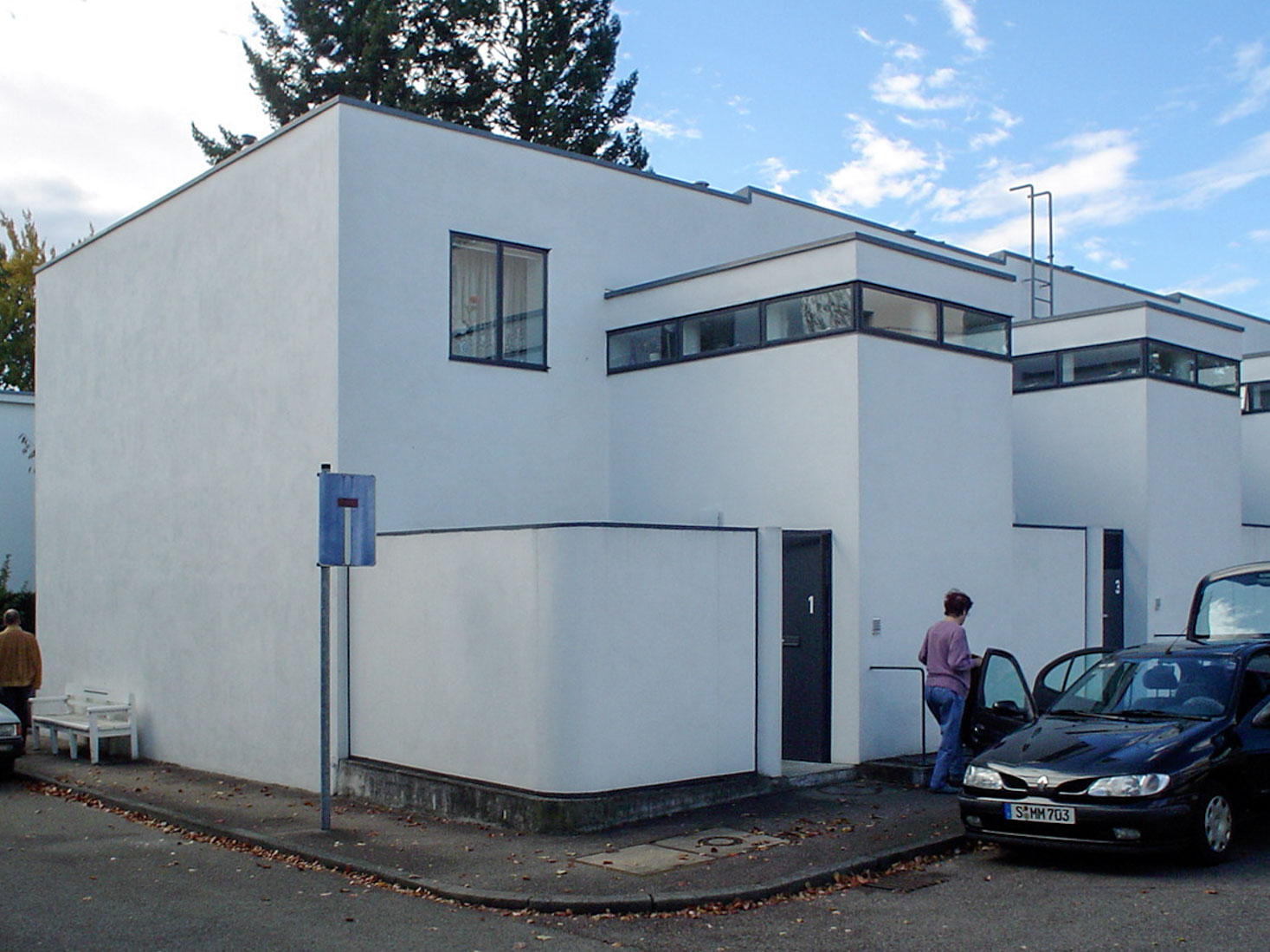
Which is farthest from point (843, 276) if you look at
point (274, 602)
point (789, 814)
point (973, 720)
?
point (274, 602)

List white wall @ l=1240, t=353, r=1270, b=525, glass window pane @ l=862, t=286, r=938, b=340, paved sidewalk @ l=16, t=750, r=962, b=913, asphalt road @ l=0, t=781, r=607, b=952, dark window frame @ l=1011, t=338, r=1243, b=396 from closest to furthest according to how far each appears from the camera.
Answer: asphalt road @ l=0, t=781, r=607, b=952 < paved sidewalk @ l=16, t=750, r=962, b=913 < glass window pane @ l=862, t=286, r=938, b=340 < dark window frame @ l=1011, t=338, r=1243, b=396 < white wall @ l=1240, t=353, r=1270, b=525

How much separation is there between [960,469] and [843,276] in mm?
2603

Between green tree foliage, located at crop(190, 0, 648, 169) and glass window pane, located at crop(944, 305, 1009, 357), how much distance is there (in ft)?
63.4

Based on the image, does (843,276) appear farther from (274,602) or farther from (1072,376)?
(274,602)

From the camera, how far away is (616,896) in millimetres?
8133

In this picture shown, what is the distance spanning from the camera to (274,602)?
13781 millimetres

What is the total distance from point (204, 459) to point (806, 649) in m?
7.81

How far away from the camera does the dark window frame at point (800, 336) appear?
41.7ft

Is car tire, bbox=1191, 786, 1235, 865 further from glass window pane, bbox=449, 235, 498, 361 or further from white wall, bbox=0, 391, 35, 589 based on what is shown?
white wall, bbox=0, 391, 35, 589

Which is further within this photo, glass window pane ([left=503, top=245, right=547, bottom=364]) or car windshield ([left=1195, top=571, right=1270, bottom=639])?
glass window pane ([left=503, top=245, right=547, bottom=364])

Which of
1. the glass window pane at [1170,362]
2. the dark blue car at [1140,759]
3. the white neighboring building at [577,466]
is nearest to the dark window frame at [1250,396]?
the white neighboring building at [577,466]

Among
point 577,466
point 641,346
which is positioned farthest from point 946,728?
point 641,346

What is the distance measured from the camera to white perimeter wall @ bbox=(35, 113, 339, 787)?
44.3 ft

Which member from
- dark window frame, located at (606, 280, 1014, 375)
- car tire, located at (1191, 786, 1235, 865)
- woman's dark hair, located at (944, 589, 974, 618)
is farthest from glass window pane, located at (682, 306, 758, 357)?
car tire, located at (1191, 786, 1235, 865)
